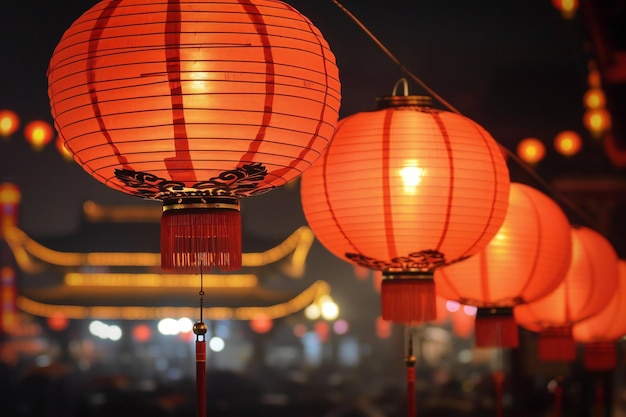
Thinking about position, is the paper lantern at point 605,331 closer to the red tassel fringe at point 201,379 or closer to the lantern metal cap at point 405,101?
the lantern metal cap at point 405,101

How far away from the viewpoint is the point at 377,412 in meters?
12.5

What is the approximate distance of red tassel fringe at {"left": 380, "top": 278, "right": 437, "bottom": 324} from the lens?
2.98m

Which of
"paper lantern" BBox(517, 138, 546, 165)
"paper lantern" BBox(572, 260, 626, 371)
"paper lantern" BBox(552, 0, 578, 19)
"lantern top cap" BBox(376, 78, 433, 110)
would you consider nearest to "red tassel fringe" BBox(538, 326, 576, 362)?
"paper lantern" BBox(572, 260, 626, 371)

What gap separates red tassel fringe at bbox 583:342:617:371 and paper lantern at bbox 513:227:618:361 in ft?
4.50

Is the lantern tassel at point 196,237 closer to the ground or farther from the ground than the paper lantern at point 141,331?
farther from the ground

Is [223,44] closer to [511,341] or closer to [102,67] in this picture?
[102,67]

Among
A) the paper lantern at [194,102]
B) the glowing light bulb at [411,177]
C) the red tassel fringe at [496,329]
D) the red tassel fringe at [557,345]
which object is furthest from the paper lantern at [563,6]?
the paper lantern at [194,102]

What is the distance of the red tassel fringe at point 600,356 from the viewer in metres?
5.99

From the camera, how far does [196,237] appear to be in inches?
87.0

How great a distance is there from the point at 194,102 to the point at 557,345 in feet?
10.3

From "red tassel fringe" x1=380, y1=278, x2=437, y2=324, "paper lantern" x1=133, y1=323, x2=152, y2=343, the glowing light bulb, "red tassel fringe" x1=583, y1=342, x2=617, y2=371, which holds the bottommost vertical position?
"paper lantern" x1=133, y1=323, x2=152, y2=343

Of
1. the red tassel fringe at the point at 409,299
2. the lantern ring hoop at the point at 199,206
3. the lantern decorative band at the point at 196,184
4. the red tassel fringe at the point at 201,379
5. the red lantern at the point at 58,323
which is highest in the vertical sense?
the lantern decorative band at the point at 196,184

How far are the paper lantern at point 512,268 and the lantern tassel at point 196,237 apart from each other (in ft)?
4.70

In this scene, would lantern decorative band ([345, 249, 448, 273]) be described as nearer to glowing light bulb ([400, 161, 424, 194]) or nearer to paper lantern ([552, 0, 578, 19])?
glowing light bulb ([400, 161, 424, 194])
